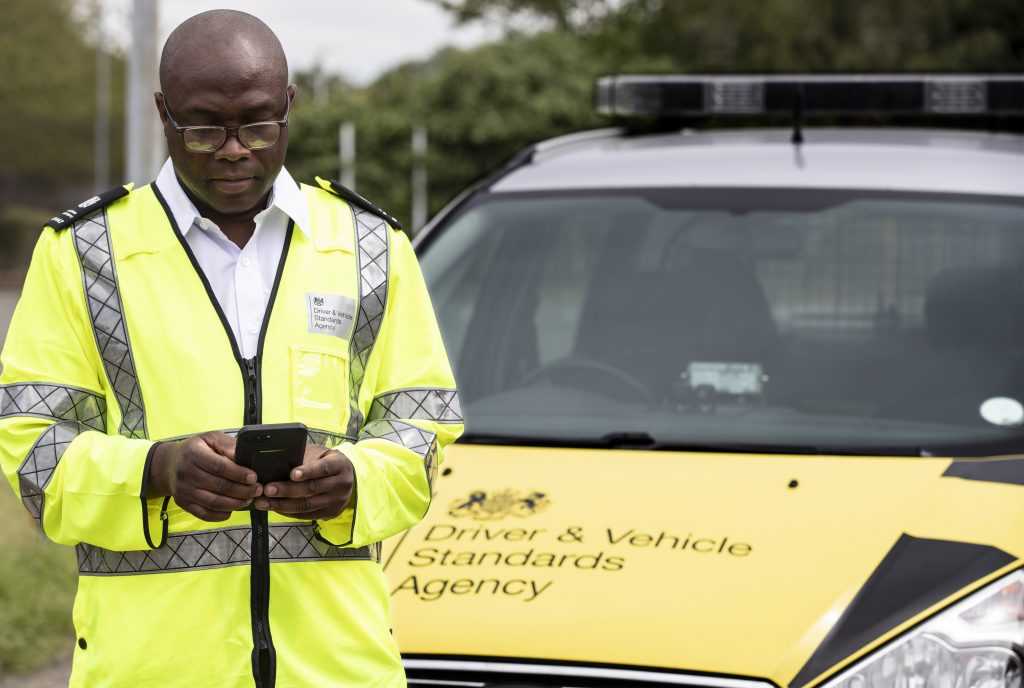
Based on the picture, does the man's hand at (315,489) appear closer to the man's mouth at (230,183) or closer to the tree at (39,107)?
the man's mouth at (230,183)

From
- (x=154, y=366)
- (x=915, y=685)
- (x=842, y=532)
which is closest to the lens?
(x=154, y=366)

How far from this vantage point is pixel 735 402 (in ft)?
11.1

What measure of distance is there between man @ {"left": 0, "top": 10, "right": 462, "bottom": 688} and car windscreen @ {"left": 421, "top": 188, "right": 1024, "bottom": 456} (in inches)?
50.3

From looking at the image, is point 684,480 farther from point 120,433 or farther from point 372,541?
point 120,433

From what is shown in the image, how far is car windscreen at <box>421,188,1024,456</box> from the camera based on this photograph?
10.9 ft

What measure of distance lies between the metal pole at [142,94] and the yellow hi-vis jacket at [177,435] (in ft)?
18.8

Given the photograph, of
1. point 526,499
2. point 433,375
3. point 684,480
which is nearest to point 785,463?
point 684,480

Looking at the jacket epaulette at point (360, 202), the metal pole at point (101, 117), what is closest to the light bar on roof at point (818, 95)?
the jacket epaulette at point (360, 202)

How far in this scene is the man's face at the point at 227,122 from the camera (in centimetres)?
198

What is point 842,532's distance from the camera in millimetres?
2693

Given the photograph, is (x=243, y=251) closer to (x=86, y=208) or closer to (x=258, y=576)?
(x=86, y=208)

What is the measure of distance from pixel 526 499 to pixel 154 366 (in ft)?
3.46

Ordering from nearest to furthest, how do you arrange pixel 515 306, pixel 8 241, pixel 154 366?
pixel 154 366
pixel 515 306
pixel 8 241

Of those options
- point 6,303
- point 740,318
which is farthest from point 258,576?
point 6,303
